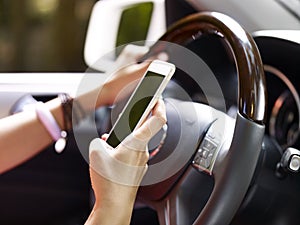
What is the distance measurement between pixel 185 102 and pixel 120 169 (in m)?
0.26

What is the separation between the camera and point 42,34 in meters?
1.71

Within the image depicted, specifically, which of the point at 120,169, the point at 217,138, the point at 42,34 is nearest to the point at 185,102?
the point at 217,138

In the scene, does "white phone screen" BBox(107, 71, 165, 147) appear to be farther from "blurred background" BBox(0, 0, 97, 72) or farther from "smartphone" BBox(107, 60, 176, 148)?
"blurred background" BBox(0, 0, 97, 72)

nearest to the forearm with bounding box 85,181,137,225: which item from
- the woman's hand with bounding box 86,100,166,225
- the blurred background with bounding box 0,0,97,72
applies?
the woman's hand with bounding box 86,100,166,225

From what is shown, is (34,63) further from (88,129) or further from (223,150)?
(223,150)

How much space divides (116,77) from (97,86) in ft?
0.21

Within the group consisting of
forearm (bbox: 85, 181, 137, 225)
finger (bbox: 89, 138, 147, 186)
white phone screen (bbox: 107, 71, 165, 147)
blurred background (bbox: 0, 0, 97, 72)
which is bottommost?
blurred background (bbox: 0, 0, 97, 72)

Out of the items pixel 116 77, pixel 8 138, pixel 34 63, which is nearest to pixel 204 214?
pixel 116 77

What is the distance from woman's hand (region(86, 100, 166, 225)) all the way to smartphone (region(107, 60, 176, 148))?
0.05 feet

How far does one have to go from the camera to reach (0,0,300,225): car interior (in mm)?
795

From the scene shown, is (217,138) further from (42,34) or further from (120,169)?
(42,34)

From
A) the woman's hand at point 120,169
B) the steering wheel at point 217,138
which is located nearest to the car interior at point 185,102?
the steering wheel at point 217,138

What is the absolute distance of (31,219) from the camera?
1.35 m

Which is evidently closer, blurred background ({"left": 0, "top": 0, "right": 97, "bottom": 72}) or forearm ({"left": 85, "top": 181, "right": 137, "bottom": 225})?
forearm ({"left": 85, "top": 181, "right": 137, "bottom": 225})
